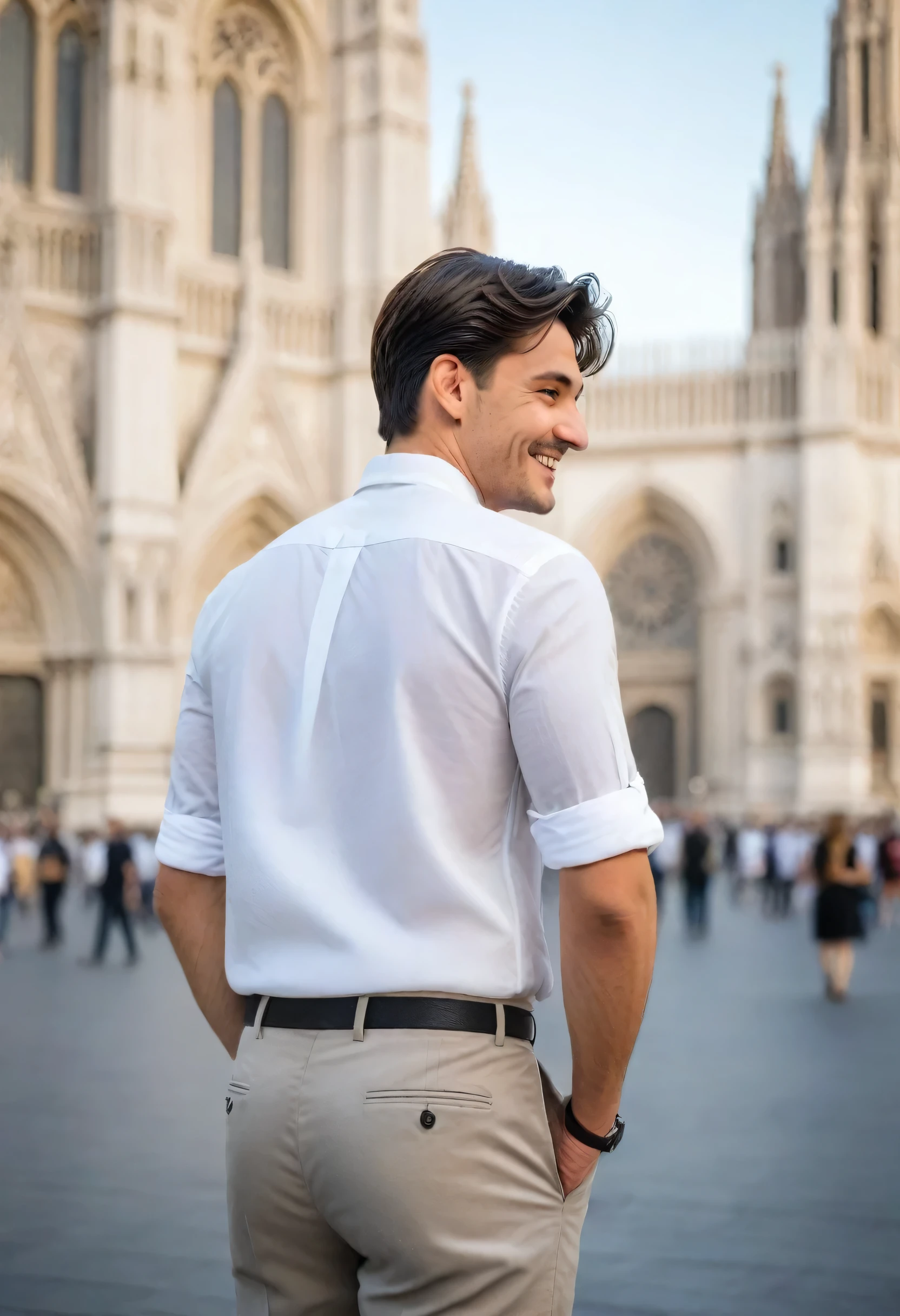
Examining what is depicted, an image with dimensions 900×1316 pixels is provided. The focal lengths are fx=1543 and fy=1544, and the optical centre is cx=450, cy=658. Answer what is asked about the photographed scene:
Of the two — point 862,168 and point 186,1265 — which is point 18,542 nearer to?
point 862,168

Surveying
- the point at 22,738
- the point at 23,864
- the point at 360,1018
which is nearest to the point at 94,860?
the point at 23,864

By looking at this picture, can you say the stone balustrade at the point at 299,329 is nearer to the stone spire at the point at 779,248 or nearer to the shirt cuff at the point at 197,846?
the stone spire at the point at 779,248

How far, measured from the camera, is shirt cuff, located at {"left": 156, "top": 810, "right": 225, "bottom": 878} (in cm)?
165

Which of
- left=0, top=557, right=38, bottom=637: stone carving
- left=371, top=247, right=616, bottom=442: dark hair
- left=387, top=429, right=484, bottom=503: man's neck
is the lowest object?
left=387, top=429, right=484, bottom=503: man's neck

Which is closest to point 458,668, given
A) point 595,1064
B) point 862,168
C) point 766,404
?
point 595,1064

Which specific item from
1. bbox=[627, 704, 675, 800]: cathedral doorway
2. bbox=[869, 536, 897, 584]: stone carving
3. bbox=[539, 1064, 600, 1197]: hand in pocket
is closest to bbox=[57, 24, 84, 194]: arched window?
bbox=[627, 704, 675, 800]: cathedral doorway

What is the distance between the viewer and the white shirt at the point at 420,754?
4.43 feet

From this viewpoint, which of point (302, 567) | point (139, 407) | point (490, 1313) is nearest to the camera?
point (490, 1313)

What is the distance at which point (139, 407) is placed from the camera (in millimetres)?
24578

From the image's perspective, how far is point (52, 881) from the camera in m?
14.0

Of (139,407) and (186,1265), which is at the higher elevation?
(139,407)

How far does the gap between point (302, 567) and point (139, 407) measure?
23.9m

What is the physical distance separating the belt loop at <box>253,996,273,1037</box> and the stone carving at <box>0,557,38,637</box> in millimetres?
24441

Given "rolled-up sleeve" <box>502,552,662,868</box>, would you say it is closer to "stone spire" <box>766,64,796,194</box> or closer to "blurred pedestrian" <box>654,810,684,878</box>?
"blurred pedestrian" <box>654,810,684,878</box>
